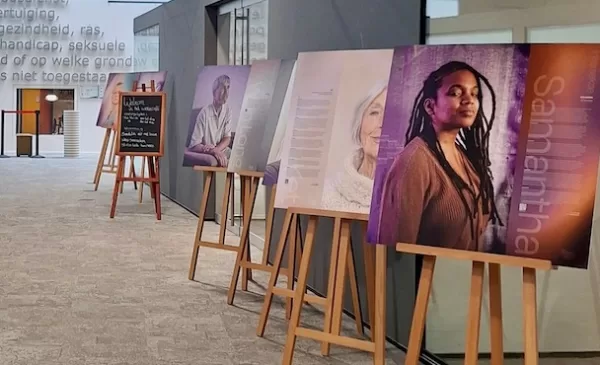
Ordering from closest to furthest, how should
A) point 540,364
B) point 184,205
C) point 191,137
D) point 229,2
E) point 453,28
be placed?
point 540,364 < point 453,28 < point 191,137 < point 229,2 < point 184,205

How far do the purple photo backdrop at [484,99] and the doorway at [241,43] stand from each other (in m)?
3.64

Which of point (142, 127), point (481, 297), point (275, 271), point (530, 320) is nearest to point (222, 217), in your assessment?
point (275, 271)

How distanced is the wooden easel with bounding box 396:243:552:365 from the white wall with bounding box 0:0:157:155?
17187 millimetres

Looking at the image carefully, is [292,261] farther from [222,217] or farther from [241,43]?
[241,43]

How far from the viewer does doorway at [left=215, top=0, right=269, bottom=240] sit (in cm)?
704

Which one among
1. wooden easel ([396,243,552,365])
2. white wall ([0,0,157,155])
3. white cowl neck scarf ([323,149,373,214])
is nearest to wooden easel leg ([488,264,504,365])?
wooden easel ([396,243,552,365])

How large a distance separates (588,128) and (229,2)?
19.8ft

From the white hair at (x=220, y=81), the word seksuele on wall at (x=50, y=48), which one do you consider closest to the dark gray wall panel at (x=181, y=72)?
the white hair at (x=220, y=81)

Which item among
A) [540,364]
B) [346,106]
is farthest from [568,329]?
[346,106]

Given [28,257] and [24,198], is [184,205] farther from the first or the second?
[28,257]

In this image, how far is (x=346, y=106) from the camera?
3.77 meters

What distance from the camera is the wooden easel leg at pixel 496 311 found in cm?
287

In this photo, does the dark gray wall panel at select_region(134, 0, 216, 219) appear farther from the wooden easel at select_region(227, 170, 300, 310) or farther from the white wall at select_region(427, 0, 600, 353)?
the white wall at select_region(427, 0, 600, 353)

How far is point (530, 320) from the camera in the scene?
2.63m
